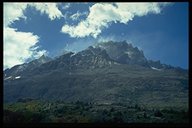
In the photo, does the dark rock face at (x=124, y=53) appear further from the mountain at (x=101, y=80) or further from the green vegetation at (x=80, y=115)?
the green vegetation at (x=80, y=115)

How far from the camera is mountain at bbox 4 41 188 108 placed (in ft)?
300

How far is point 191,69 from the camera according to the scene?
14.4 ft

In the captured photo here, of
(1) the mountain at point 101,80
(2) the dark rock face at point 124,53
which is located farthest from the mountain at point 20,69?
(2) the dark rock face at point 124,53

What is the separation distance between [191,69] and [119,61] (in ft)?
478

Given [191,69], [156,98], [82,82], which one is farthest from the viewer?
[82,82]

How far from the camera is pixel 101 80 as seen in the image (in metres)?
114

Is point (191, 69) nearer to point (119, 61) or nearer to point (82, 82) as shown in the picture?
point (82, 82)

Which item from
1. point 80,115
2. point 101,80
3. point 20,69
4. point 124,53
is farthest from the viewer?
point 124,53

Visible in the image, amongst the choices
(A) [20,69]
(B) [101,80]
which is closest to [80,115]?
(B) [101,80]

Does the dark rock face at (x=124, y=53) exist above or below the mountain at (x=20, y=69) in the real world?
above

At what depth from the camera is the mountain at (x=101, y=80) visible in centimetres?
9131

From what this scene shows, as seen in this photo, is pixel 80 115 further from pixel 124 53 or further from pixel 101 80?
pixel 124 53

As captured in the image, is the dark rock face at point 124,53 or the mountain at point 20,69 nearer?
the mountain at point 20,69

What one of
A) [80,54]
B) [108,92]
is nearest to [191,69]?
[108,92]
